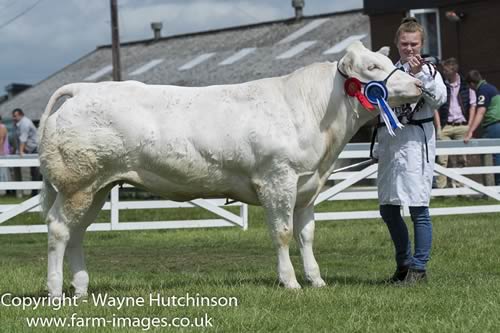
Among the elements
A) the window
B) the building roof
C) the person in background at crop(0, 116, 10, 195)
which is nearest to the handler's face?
the person in background at crop(0, 116, 10, 195)

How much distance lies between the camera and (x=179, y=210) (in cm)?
1811

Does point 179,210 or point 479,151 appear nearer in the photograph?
point 479,151

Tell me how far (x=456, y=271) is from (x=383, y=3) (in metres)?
21.4

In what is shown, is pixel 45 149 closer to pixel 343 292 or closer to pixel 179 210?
pixel 343 292

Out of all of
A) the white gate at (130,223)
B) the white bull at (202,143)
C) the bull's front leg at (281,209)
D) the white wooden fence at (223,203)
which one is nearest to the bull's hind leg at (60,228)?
the white bull at (202,143)

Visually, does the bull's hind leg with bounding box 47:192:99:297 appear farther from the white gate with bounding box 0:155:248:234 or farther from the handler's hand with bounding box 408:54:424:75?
the white gate with bounding box 0:155:248:234

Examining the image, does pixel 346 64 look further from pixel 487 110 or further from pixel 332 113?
pixel 487 110

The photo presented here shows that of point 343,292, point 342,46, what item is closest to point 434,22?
point 342,46

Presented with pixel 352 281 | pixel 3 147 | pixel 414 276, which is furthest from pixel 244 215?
pixel 3 147

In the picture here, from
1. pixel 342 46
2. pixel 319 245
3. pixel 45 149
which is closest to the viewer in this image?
pixel 45 149

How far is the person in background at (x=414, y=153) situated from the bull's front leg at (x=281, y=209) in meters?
0.92

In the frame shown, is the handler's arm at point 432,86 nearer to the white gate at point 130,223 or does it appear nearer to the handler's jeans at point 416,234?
the handler's jeans at point 416,234

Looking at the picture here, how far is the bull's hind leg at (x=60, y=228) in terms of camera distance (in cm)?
790

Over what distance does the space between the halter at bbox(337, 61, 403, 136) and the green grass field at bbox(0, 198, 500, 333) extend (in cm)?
131
